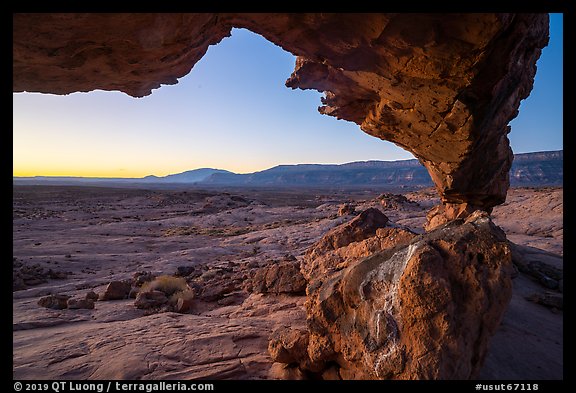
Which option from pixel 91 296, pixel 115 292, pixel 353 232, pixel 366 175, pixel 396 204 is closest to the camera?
pixel 353 232

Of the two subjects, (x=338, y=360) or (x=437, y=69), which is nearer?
(x=338, y=360)

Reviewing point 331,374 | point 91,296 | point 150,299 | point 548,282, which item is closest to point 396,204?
point 548,282

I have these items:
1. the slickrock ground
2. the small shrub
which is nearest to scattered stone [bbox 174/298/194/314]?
the slickrock ground

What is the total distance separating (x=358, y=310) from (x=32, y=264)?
13404mm

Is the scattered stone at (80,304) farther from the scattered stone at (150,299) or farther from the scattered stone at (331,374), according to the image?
the scattered stone at (331,374)

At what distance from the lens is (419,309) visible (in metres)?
3.26

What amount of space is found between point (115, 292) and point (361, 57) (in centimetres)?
823

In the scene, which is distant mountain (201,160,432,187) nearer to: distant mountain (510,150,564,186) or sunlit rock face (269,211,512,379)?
distant mountain (510,150,564,186)

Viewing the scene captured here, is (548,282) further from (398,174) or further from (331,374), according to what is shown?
(398,174)

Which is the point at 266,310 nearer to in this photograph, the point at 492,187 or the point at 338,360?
the point at 338,360

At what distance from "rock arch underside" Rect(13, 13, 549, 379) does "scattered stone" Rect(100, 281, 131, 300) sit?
16.8 ft

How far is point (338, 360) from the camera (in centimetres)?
394

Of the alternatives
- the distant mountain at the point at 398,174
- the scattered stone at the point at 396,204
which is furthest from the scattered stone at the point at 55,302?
the distant mountain at the point at 398,174
